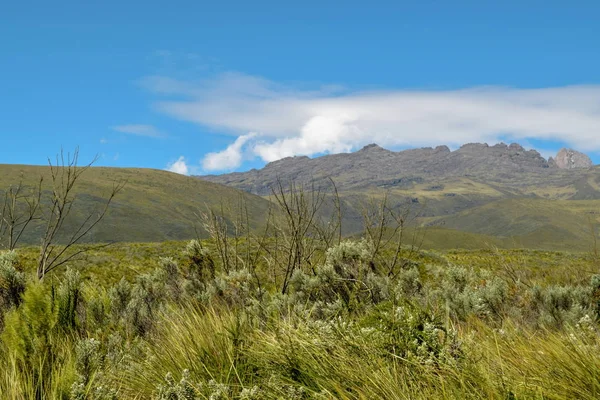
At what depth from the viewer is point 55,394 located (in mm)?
3529

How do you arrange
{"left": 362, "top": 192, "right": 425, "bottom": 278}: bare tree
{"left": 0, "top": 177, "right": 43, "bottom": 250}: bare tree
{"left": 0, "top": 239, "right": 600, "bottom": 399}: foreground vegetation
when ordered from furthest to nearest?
{"left": 362, "top": 192, "right": 425, "bottom": 278}: bare tree → {"left": 0, "top": 177, "right": 43, "bottom": 250}: bare tree → {"left": 0, "top": 239, "right": 600, "bottom": 399}: foreground vegetation

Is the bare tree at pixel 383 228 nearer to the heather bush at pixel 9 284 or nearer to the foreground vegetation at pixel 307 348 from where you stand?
the foreground vegetation at pixel 307 348

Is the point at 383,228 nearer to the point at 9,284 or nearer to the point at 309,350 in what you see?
the point at 9,284

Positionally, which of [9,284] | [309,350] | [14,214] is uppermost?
[14,214]

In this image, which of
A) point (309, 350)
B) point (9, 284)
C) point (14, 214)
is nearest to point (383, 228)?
point (9, 284)

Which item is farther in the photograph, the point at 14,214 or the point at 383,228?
the point at 14,214

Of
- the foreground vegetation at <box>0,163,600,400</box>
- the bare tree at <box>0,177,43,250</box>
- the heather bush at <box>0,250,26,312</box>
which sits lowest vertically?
the foreground vegetation at <box>0,163,600,400</box>

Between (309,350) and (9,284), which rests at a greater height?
(9,284)

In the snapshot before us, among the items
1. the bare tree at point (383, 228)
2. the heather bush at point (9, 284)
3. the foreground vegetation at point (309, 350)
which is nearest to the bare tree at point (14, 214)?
the heather bush at point (9, 284)

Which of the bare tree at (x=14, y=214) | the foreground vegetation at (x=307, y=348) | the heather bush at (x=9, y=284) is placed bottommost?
the foreground vegetation at (x=307, y=348)

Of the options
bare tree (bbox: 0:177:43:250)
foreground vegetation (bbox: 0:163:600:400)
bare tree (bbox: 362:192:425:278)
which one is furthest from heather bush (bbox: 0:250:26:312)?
bare tree (bbox: 362:192:425:278)

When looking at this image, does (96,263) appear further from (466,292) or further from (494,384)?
(494,384)

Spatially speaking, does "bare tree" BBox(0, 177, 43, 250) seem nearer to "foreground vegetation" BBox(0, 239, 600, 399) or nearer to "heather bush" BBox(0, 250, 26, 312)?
"heather bush" BBox(0, 250, 26, 312)

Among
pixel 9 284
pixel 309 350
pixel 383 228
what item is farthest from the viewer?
pixel 383 228
